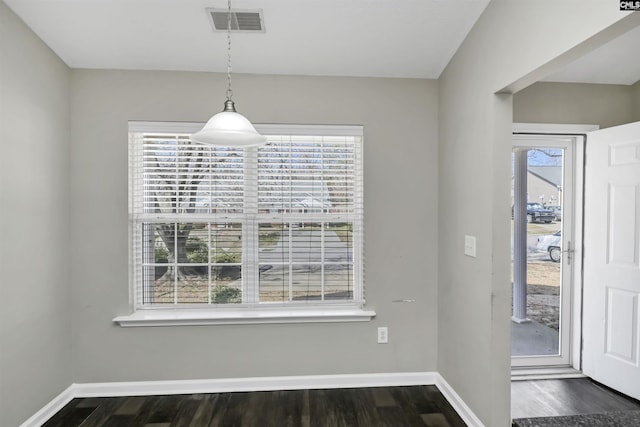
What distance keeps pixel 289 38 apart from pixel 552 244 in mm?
2800

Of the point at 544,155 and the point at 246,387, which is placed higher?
the point at 544,155

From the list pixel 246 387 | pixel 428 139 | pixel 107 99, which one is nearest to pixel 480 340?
pixel 428 139

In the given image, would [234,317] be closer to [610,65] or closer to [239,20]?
[239,20]

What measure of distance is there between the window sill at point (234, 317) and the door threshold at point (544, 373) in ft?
4.58

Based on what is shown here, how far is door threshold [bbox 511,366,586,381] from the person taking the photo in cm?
277

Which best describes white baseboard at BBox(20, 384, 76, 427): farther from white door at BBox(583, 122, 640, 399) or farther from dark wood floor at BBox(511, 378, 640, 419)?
white door at BBox(583, 122, 640, 399)

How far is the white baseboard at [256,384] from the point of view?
2.52 metres

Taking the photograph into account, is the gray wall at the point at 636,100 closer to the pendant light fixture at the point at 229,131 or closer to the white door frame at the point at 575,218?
the white door frame at the point at 575,218

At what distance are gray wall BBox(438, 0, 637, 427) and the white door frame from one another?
31.9 inches

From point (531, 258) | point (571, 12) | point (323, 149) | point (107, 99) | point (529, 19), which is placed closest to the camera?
point (571, 12)

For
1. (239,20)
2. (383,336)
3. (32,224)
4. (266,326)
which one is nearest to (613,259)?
(383,336)

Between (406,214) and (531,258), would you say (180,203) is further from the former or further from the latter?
(531,258)

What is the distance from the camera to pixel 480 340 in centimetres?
210

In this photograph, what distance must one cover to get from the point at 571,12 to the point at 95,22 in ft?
8.74
